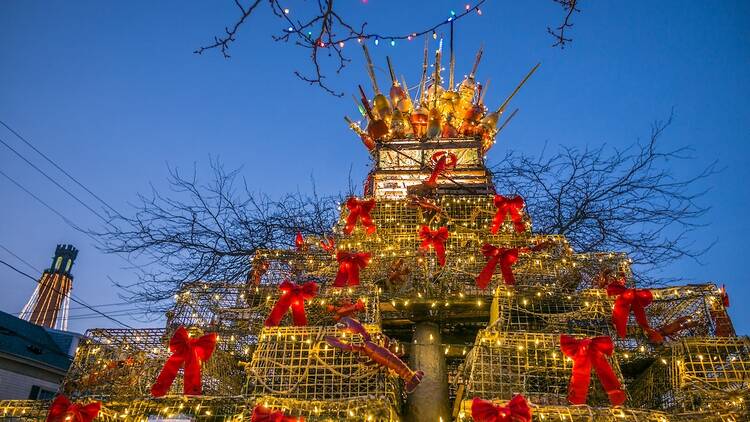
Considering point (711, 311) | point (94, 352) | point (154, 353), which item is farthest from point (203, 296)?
point (711, 311)

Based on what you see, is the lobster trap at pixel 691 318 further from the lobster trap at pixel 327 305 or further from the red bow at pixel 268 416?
the red bow at pixel 268 416

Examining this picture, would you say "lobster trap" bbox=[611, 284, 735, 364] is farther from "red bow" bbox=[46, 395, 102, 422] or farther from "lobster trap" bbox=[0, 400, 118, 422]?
"lobster trap" bbox=[0, 400, 118, 422]

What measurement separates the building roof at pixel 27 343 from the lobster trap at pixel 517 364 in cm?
1601

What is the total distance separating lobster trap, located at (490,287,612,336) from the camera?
6.14 m

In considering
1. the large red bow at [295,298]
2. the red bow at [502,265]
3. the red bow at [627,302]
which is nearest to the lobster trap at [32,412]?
the large red bow at [295,298]

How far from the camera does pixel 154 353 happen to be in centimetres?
676

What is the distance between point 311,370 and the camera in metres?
5.54

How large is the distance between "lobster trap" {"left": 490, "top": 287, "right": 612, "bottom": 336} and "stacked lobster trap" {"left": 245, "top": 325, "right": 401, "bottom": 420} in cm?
182

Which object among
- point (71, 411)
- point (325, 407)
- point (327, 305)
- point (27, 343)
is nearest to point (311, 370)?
point (325, 407)

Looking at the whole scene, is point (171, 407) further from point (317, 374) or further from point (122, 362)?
point (122, 362)

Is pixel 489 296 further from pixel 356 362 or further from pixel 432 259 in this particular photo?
pixel 356 362

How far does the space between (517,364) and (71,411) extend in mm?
4820

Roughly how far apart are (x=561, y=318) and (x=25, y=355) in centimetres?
2060

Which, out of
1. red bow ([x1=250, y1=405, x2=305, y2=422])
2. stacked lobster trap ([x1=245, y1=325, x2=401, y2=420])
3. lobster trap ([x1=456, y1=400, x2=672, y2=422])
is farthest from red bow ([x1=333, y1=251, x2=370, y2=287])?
lobster trap ([x1=456, y1=400, x2=672, y2=422])
